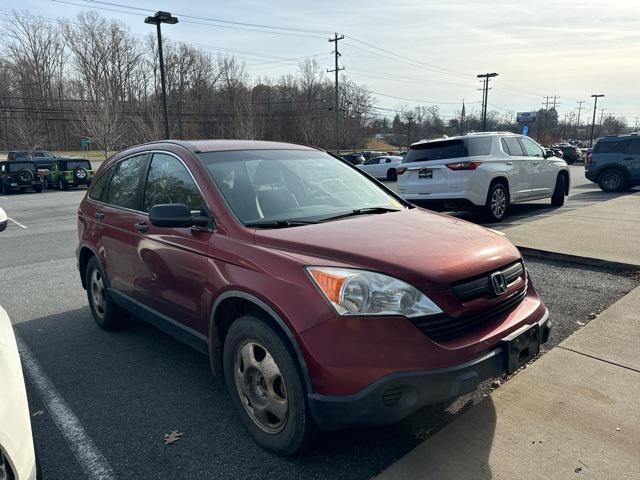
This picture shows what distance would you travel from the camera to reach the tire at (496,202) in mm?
9625

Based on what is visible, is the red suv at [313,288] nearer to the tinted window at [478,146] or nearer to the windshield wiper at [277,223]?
the windshield wiper at [277,223]

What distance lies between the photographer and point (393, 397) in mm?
2209

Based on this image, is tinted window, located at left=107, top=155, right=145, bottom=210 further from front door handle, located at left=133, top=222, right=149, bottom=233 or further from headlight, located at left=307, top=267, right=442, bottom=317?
headlight, located at left=307, top=267, right=442, bottom=317

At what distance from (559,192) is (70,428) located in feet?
39.8

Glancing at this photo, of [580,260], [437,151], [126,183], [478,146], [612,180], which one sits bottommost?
[580,260]

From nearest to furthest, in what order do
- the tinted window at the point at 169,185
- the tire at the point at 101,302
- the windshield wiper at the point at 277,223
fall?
the windshield wiper at the point at 277,223
the tinted window at the point at 169,185
the tire at the point at 101,302

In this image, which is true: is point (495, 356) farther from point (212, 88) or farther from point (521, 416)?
point (212, 88)

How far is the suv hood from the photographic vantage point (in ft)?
7.74

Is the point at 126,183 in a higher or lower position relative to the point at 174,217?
higher

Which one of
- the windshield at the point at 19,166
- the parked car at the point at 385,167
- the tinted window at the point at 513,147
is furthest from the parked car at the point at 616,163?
the windshield at the point at 19,166

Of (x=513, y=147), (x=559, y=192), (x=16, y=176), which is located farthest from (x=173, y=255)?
(x=16, y=176)

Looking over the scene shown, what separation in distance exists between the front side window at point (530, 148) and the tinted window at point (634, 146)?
6822 millimetres

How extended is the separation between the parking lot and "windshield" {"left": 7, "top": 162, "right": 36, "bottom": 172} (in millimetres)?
20748

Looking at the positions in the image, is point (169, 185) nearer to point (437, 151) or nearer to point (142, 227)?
point (142, 227)
